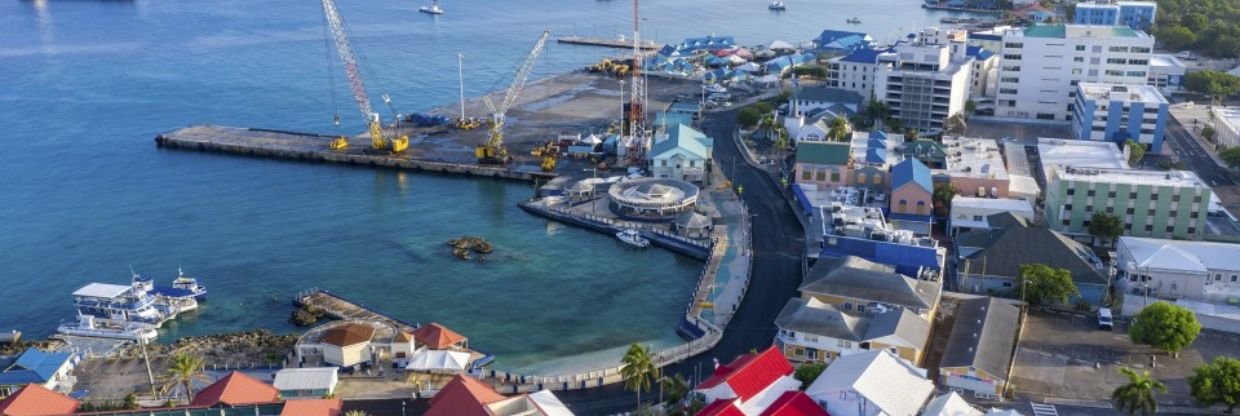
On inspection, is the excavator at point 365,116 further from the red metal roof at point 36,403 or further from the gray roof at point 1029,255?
the gray roof at point 1029,255

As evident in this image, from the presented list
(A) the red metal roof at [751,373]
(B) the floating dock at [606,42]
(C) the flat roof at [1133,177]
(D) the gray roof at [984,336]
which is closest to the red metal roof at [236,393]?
(A) the red metal roof at [751,373]

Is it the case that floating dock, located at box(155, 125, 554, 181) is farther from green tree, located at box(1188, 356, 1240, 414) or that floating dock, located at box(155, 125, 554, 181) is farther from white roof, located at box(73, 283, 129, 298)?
green tree, located at box(1188, 356, 1240, 414)

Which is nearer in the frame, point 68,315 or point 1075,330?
point 1075,330

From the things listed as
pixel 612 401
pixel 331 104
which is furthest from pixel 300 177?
pixel 612 401

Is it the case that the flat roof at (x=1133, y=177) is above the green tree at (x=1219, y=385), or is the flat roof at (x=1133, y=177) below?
above

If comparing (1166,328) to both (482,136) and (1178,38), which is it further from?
(1178,38)

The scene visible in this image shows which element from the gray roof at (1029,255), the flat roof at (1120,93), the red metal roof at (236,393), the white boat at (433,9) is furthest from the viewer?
the white boat at (433,9)

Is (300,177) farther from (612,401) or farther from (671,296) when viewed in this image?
(612,401)

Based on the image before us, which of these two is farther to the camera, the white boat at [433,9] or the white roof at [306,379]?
the white boat at [433,9]
